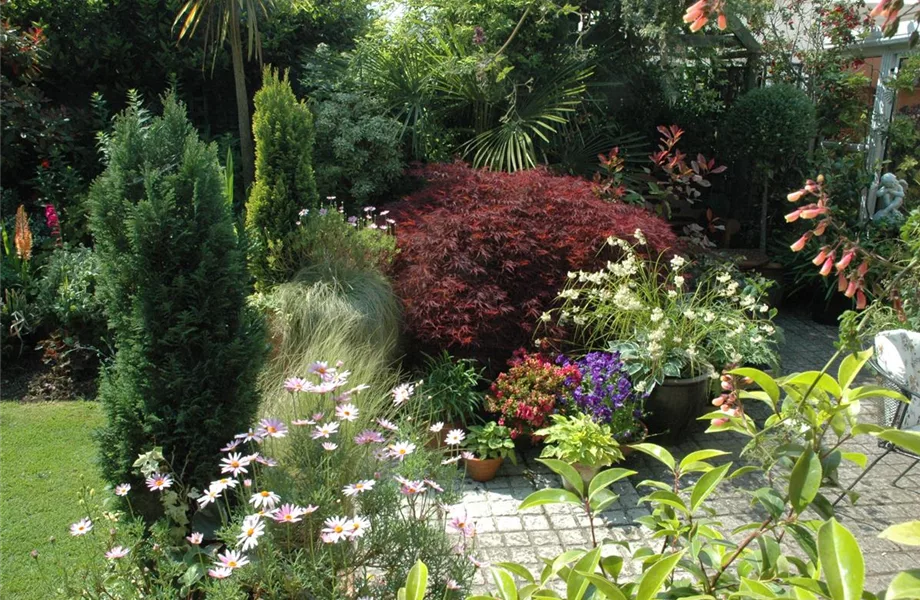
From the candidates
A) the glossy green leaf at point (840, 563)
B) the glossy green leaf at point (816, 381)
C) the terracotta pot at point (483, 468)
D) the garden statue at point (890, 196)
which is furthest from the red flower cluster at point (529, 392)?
the garden statue at point (890, 196)

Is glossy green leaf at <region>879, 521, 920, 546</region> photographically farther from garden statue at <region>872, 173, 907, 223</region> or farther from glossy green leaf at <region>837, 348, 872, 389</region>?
garden statue at <region>872, 173, 907, 223</region>

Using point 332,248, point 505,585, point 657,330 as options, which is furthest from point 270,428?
point 332,248

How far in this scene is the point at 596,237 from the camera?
4.82 m

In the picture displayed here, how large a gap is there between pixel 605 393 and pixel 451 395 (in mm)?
886

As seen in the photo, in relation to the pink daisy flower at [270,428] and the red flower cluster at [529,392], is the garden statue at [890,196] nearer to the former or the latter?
the red flower cluster at [529,392]

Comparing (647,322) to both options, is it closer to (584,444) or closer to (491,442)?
(584,444)

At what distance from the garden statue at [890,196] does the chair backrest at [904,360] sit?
11.3 feet

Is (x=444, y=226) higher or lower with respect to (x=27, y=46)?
lower

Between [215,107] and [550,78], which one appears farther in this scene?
[215,107]

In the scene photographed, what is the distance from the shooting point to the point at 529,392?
4.23m

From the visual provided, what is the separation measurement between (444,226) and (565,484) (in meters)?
1.80

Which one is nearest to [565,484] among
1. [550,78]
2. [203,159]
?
[203,159]

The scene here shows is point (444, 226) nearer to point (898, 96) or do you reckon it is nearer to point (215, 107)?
point (215, 107)

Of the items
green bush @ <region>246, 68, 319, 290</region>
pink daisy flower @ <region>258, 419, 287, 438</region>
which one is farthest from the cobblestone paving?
green bush @ <region>246, 68, 319, 290</region>
